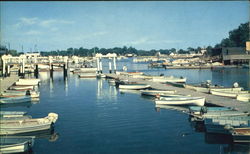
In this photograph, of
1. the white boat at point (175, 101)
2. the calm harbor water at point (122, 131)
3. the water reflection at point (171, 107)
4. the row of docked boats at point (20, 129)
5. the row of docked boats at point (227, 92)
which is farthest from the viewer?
the row of docked boats at point (227, 92)

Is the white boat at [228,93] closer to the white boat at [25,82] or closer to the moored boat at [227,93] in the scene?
the moored boat at [227,93]

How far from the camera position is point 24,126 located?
26.8m

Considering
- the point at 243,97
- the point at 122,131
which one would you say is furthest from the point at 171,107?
the point at 122,131

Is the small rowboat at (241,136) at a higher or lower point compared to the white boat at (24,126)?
lower

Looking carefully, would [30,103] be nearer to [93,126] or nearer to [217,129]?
[93,126]

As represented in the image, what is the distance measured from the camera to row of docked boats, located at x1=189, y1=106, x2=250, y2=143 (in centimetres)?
2439

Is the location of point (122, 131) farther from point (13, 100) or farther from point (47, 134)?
point (13, 100)

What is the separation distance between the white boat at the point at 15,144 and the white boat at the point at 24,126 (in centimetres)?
416

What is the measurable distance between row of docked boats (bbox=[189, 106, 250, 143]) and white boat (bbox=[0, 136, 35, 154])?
1548cm

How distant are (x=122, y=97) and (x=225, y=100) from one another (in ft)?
54.9

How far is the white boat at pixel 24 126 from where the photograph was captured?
26.4 m

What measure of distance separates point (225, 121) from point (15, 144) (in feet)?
58.1

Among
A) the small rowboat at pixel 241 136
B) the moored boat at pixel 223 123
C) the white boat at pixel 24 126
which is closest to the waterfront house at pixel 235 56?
the moored boat at pixel 223 123

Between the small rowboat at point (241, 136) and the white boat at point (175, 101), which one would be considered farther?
the white boat at point (175, 101)
